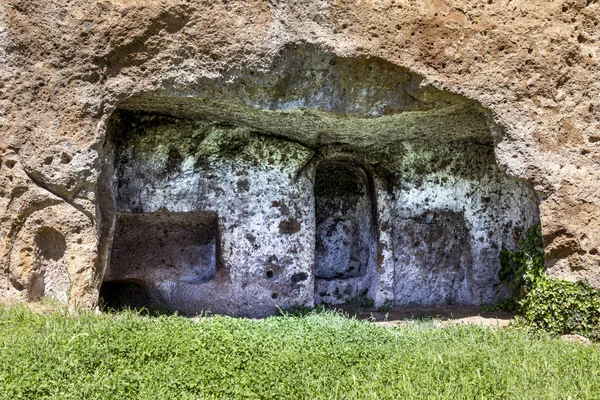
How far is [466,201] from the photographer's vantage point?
8.92m

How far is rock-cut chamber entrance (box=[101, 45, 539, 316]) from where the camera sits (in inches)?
271

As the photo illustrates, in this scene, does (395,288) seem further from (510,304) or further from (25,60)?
(25,60)

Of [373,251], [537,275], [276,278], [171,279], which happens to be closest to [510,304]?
[537,275]

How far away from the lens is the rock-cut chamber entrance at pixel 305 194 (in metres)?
6.89

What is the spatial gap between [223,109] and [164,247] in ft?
6.23

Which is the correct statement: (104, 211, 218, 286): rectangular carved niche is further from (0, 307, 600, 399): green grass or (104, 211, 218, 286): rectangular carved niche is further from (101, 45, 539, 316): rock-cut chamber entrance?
(0, 307, 600, 399): green grass

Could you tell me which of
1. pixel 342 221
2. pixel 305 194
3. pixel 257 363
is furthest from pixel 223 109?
pixel 257 363

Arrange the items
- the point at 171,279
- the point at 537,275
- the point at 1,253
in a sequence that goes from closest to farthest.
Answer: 1. the point at 1,253
2. the point at 537,275
3. the point at 171,279

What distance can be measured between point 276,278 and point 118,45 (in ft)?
10.8

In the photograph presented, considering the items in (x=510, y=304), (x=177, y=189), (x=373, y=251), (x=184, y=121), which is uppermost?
(x=184, y=121)

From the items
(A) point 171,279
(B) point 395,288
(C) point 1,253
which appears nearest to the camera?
(C) point 1,253

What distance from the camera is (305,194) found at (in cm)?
857

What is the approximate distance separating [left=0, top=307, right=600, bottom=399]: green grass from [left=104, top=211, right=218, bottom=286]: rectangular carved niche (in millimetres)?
2125

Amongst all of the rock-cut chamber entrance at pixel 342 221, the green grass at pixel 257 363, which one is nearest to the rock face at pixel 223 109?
the green grass at pixel 257 363
